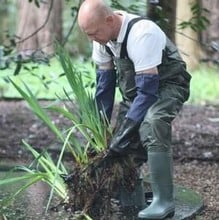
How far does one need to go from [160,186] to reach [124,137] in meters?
0.30

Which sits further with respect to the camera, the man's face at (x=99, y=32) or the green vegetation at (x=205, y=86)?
the green vegetation at (x=205, y=86)

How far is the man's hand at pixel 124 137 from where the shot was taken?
12.5 ft

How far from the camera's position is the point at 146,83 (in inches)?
145

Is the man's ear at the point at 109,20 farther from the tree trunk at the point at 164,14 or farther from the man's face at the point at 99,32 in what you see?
the tree trunk at the point at 164,14

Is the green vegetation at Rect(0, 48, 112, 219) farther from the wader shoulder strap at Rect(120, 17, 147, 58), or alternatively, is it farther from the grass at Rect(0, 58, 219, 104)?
the grass at Rect(0, 58, 219, 104)

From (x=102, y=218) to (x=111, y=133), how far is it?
46 centimetres

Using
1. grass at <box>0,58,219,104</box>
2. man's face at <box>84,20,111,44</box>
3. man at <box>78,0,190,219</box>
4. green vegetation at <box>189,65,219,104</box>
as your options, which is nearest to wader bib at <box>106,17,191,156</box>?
man at <box>78,0,190,219</box>

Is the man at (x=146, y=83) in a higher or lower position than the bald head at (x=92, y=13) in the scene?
lower

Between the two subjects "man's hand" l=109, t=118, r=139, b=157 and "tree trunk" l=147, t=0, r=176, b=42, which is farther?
"tree trunk" l=147, t=0, r=176, b=42

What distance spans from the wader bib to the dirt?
2.09 feet

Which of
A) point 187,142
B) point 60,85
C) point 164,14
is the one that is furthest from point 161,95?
point 60,85

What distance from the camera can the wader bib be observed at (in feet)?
12.2

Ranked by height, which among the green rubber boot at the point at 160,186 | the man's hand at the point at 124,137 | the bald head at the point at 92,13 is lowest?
the green rubber boot at the point at 160,186

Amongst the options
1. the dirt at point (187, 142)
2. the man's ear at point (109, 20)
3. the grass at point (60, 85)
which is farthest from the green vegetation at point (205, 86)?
the man's ear at point (109, 20)
